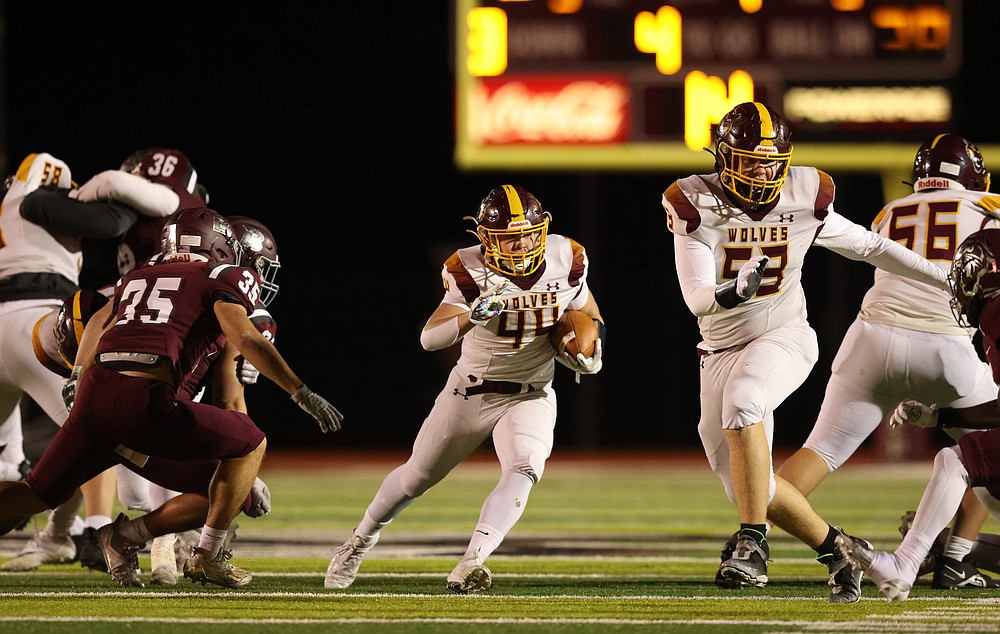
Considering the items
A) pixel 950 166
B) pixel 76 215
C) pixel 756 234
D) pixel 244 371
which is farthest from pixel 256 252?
pixel 950 166

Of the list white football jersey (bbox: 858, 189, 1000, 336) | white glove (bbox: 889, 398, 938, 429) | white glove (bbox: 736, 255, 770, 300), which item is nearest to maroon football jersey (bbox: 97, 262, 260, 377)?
white glove (bbox: 736, 255, 770, 300)

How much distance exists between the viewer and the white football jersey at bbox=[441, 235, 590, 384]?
5.32 meters

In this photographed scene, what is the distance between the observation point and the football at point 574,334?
16.9 feet

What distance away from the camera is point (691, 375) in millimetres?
16500

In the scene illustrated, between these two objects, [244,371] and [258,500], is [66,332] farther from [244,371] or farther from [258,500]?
[258,500]

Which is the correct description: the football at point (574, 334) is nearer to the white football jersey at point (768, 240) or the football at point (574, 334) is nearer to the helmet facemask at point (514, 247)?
the helmet facemask at point (514, 247)

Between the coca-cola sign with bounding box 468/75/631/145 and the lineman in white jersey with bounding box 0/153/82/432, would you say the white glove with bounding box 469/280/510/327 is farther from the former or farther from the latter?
the coca-cola sign with bounding box 468/75/631/145

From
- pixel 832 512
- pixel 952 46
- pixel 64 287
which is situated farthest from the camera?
pixel 952 46

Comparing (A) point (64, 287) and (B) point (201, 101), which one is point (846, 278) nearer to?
(B) point (201, 101)

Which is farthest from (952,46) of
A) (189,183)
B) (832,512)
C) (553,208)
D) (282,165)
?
(282,165)

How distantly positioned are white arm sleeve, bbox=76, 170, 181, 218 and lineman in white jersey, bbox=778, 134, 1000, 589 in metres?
2.74

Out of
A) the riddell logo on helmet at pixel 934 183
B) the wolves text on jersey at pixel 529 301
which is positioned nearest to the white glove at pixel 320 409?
the wolves text on jersey at pixel 529 301

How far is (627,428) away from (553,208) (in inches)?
342

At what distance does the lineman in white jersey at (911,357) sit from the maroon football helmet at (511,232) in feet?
3.96
